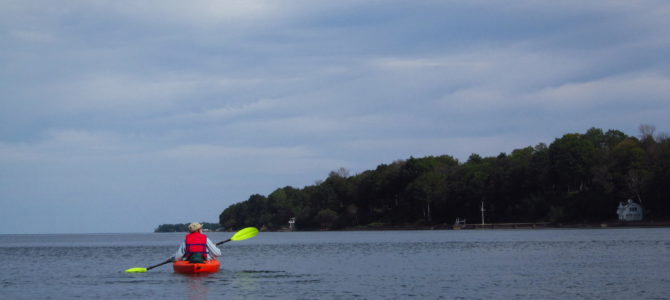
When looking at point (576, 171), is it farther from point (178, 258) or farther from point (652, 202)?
point (178, 258)

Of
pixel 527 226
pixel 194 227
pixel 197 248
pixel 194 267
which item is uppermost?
pixel 194 227

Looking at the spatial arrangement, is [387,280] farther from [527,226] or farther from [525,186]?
[525,186]

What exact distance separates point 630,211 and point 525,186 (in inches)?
915

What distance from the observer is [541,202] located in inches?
5340

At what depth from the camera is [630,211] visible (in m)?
121

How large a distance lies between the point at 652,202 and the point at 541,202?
21095mm

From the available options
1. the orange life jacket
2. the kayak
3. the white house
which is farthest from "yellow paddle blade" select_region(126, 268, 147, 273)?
the white house

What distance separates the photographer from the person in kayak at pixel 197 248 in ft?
105

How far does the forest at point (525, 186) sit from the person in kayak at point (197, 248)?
9708 centimetres

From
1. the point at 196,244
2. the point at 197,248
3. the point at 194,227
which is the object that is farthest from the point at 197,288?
the point at 197,248

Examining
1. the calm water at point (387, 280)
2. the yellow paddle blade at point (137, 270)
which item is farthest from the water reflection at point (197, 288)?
the yellow paddle blade at point (137, 270)

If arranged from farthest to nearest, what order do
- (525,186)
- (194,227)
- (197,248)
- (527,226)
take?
(525,186), (527,226), (197,248), (194,227)

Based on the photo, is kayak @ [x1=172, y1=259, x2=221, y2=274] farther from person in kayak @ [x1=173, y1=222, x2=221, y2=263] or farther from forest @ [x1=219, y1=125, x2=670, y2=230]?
forest @ [x1=219, y1=125, x2=670, y2=230]

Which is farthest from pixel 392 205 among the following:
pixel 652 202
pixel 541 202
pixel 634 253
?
pixel 634 253
